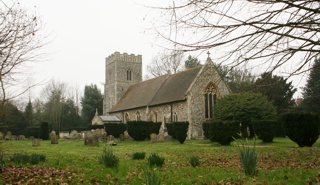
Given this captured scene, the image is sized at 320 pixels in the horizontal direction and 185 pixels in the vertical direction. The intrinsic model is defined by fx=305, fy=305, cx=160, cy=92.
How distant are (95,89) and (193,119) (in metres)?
31.2

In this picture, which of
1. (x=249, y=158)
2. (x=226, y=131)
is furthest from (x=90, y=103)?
(x=249, y=158)

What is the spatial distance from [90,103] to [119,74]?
13.0m

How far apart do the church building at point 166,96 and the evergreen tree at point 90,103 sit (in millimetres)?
9823

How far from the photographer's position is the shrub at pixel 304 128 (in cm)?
1351

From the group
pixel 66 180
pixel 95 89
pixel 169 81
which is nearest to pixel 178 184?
pixel 66 180

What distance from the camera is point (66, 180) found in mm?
6059

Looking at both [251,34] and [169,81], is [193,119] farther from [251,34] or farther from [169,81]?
[251,34]

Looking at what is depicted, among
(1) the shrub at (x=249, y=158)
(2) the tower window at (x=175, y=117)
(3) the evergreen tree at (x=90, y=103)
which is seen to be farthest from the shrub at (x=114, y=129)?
(3) the evergreen tree at (x=90, y=103)

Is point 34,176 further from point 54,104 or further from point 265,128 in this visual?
point 54,104

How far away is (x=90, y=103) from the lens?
5172 centimetres

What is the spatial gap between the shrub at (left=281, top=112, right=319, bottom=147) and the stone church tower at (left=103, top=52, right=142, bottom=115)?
28.4 m

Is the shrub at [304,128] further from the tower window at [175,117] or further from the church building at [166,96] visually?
the tower window at [175,117]

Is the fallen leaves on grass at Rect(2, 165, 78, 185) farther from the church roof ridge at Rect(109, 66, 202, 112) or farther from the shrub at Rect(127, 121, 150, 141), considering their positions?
the church roof ridge at Rect(109, 66, 202, 112)

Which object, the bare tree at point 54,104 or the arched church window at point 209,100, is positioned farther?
the bare tree at point 54,104
